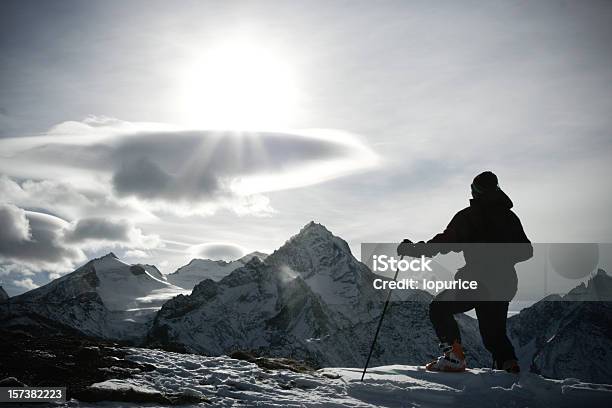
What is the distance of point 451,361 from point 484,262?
94.3 inches

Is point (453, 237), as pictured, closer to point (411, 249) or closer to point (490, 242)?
point (490, 242)

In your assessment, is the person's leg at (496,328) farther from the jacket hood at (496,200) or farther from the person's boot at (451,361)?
the jacket hood at (496,200)

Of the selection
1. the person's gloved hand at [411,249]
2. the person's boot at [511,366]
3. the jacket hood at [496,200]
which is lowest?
the person's boot at [511,366]

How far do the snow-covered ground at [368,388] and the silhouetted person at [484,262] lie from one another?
2.11 feet

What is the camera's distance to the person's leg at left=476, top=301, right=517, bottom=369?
10375mm

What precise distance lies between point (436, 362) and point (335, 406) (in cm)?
357

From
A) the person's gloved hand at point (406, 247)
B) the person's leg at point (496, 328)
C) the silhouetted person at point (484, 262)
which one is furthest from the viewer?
the person's gloved hand at point (406, 247)

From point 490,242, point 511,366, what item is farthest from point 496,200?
point 511,366

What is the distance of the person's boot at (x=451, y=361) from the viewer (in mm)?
10750

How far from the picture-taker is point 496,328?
1038 cm

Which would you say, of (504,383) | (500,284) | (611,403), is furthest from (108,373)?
(611,403)

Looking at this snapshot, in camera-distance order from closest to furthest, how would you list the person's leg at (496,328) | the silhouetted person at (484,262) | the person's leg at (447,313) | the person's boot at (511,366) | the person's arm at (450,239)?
1. the person's boot at (511,366)
2. the person's leg at (496,328)
3. the silhouetted person at (484,262)
4. the person's arm at (450,239)
5. the person's leg at (447,313)

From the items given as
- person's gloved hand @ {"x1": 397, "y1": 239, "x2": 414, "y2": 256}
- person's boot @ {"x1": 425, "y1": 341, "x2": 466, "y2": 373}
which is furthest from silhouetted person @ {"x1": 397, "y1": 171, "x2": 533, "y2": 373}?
person's gloved hand @ {"x1": 397, "y1": 239, "x2": 414, "y2": 256}

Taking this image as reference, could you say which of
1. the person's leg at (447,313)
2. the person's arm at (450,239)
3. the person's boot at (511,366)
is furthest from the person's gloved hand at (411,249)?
the person's boot at (511,366)
